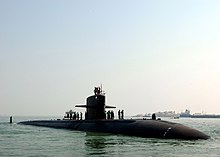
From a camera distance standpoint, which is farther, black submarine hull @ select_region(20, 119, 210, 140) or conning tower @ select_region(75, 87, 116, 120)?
conning tower @ select_region(75, 87, 116, 120)

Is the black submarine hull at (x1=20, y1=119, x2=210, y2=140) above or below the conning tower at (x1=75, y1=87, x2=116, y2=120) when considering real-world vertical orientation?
below

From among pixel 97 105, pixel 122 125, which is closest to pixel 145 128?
pixel 122 125

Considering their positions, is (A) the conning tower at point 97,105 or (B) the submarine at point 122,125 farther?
(A) the conning tower at point 97,105

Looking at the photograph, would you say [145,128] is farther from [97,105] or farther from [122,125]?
[97,105]

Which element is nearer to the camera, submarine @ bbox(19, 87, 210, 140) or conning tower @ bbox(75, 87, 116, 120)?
submarine @ bbox(19, 87, 210, 140)

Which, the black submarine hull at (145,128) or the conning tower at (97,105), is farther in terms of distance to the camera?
the conning tower at (97,105)

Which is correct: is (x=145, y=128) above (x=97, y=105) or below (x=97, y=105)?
below

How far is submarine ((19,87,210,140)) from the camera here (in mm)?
27609

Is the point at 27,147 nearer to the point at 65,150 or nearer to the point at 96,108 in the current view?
the point at 65,150

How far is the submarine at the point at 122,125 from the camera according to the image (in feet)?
90.6

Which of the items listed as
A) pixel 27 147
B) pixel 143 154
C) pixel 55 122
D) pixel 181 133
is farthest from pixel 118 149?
pixel 55 122

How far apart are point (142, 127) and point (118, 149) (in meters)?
9.11

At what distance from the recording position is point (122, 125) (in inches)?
1276

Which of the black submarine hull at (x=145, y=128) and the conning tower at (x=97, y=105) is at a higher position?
the conning tower at (x=97, y=105)
